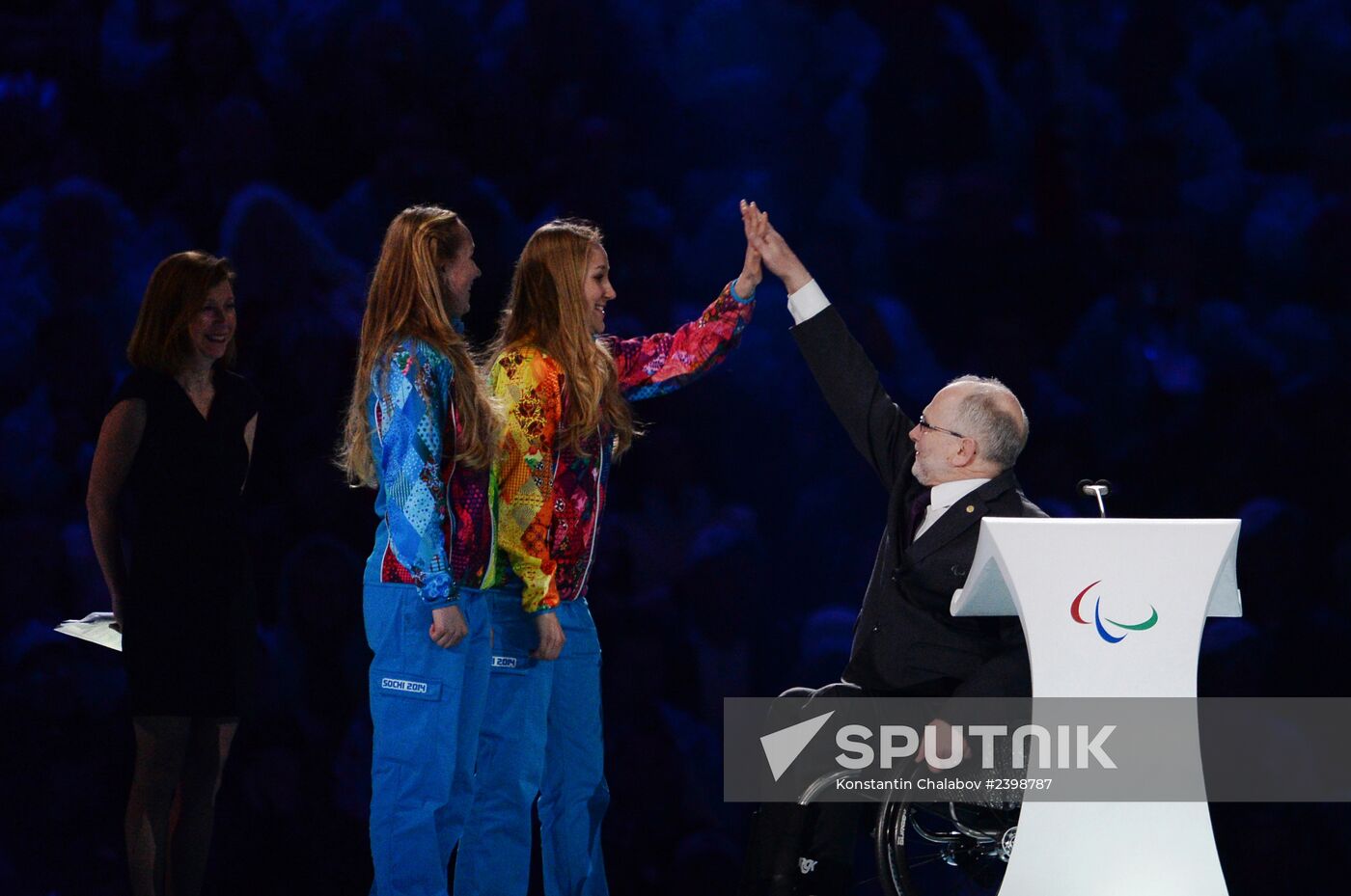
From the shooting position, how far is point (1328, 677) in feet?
11.9

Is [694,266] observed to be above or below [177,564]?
above

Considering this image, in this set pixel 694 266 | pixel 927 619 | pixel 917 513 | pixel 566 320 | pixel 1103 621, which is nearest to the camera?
pixel 1103 621

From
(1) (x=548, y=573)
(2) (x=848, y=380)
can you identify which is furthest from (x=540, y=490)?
(2) (x=848, y=380)

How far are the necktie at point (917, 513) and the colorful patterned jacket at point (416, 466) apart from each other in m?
0.86

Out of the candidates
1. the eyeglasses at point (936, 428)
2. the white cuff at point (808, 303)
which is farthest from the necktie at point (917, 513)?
the white cuff at point (808, 303)

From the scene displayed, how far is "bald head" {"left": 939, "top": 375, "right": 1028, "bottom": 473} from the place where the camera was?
2.61 metres

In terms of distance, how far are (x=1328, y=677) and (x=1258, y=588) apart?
29 cm

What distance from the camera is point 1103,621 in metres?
2.16

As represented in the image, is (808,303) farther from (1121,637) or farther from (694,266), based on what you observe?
(1121,637)

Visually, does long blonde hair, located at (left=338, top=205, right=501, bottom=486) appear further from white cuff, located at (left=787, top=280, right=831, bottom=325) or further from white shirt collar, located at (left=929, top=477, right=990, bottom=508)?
white shirt collar, located at (left=929, top=477, right=990, bottom=508)

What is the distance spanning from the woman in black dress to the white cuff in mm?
1220

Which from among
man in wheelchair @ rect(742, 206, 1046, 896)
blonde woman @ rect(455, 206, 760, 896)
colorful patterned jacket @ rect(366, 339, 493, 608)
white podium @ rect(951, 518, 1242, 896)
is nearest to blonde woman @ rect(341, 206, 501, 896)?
colorful patterned jacket @ rect(366, 339, 493, 608)

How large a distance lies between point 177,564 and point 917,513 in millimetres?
→ 1541

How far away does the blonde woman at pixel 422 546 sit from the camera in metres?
2.46
